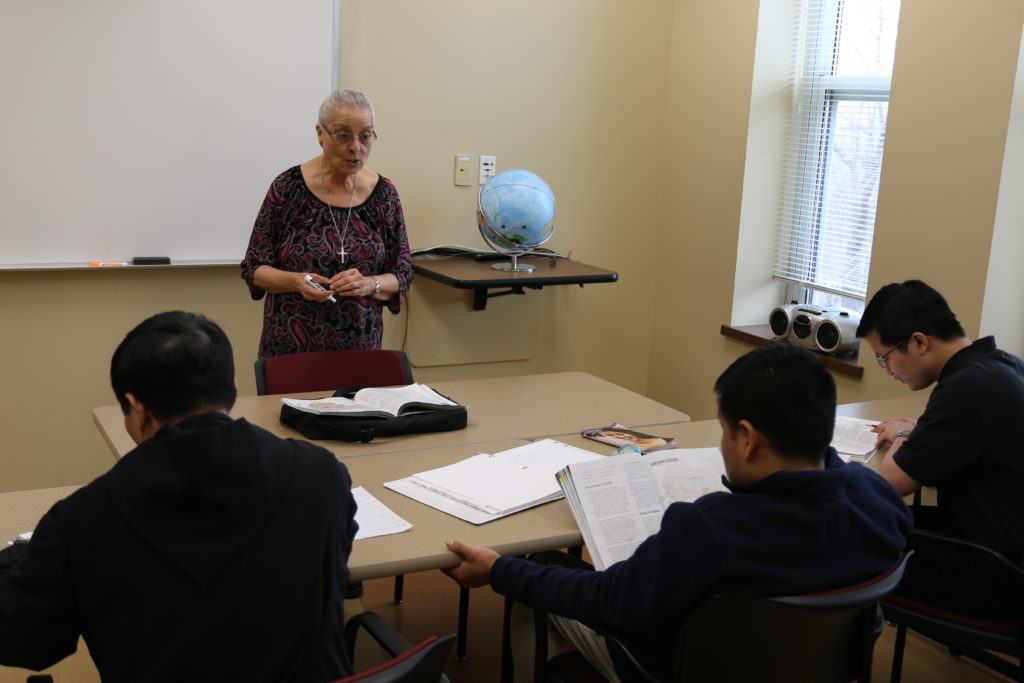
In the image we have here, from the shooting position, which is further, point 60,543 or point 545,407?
point 545,407

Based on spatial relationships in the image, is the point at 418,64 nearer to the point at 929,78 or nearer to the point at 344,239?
the point at 344,239

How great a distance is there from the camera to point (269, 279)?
2.97m

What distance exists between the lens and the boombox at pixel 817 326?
3900 millimetres

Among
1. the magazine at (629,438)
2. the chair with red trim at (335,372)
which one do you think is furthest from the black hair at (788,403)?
the chair with red trim at (335,372)

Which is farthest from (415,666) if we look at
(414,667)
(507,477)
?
(507,477)

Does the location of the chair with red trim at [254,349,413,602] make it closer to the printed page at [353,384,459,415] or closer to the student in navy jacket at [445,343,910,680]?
the printed page at [353,384,459,415]

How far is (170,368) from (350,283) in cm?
159

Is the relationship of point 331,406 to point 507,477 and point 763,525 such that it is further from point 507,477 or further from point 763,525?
point 763,525

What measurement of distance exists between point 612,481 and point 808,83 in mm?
2884

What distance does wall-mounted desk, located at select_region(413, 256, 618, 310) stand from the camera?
3.86m

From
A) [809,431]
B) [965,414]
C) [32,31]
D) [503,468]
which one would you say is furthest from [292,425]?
[32,31]

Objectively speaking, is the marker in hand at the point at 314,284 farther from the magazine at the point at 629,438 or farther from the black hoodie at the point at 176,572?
the black hoodie at the point at 176,572

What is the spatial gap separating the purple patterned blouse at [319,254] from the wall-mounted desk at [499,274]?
68 centimetres

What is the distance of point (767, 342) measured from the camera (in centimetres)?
425
